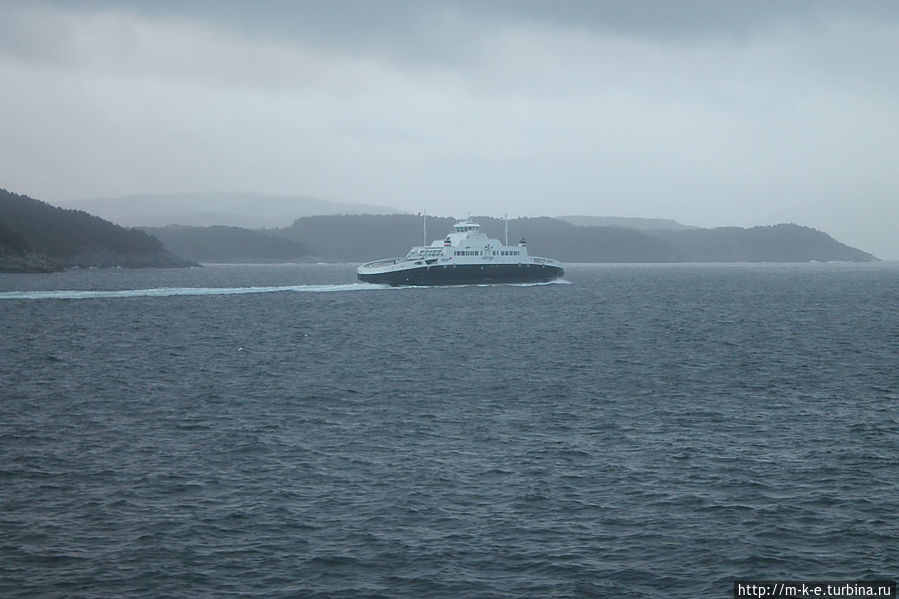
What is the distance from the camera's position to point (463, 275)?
12412 centimetres

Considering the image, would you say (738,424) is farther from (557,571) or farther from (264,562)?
(264,562)

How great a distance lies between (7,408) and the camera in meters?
35.8

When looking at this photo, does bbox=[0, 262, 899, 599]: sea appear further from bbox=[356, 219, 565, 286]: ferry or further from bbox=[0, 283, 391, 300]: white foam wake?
bbox=[356, 219, 565, 286]: ferry

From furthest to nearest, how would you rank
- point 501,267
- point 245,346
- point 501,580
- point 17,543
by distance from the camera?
point 501,267, point 245,346, point 17,543, point 501,580

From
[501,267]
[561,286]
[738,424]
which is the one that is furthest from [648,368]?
[561,286]

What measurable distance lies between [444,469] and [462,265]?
9774 cm

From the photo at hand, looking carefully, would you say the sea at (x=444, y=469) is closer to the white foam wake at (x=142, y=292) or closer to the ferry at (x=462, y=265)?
the white foam wake at (x=142, y=292)

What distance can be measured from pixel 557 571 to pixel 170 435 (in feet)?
55.0

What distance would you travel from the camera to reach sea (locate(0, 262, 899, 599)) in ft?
61.7

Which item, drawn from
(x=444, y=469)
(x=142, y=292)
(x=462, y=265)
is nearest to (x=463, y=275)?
(x=462, y=265)

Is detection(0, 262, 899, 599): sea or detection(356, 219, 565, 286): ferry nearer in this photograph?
detection(0, 262, 899, 599): sea

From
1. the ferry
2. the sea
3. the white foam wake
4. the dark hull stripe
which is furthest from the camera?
the ferry

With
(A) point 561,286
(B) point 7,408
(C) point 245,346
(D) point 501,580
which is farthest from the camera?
(A) point 561,286

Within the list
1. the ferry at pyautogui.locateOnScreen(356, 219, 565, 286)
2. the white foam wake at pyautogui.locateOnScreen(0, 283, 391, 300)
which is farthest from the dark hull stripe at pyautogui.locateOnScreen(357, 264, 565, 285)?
the white foam wake at pyautogui.locateOnScreen(0, 283, 391, 300)
